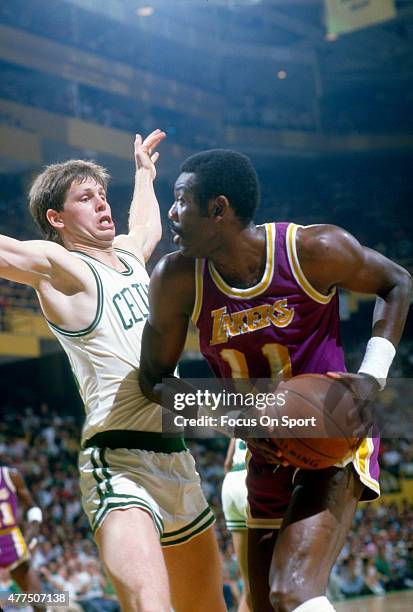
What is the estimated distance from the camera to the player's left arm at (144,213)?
4.35 meters

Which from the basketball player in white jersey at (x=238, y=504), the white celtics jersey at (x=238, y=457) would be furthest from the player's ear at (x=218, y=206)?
the white celtics jersey at (x=238, y=457)

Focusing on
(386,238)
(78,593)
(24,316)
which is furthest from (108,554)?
(386,238)

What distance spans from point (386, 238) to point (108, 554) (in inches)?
782

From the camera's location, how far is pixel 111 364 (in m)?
3.53

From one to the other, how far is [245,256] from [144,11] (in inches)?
825

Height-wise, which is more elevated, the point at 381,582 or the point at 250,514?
the point at 250,514

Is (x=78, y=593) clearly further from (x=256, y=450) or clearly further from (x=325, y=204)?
(x=325, y=204)

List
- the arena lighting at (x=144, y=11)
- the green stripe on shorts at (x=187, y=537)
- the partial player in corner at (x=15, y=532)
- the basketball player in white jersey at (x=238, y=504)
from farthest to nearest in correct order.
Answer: the arena lighting at (x=144, y=11) → the partial player in corner at (x=15, y=532) → the basketball player in white jersey at (x=238, y=504) → the green stripe on shorts at (x=187, y=537)

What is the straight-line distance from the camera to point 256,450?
3287 millimetres

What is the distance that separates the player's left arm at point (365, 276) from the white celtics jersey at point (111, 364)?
0.89 metres

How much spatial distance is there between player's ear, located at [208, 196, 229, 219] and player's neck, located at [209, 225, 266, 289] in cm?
10

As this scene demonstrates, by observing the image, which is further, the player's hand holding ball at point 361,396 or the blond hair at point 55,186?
the blond hair at point 55,186

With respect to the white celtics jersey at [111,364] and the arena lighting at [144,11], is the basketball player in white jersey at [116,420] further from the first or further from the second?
the arena lighting at [144,11]

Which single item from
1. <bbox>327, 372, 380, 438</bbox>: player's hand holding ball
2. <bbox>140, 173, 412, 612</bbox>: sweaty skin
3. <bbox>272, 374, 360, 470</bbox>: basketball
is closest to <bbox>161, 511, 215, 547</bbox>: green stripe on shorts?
<bbox>140, 173, 412, 612</bbox>: sweaty skin
